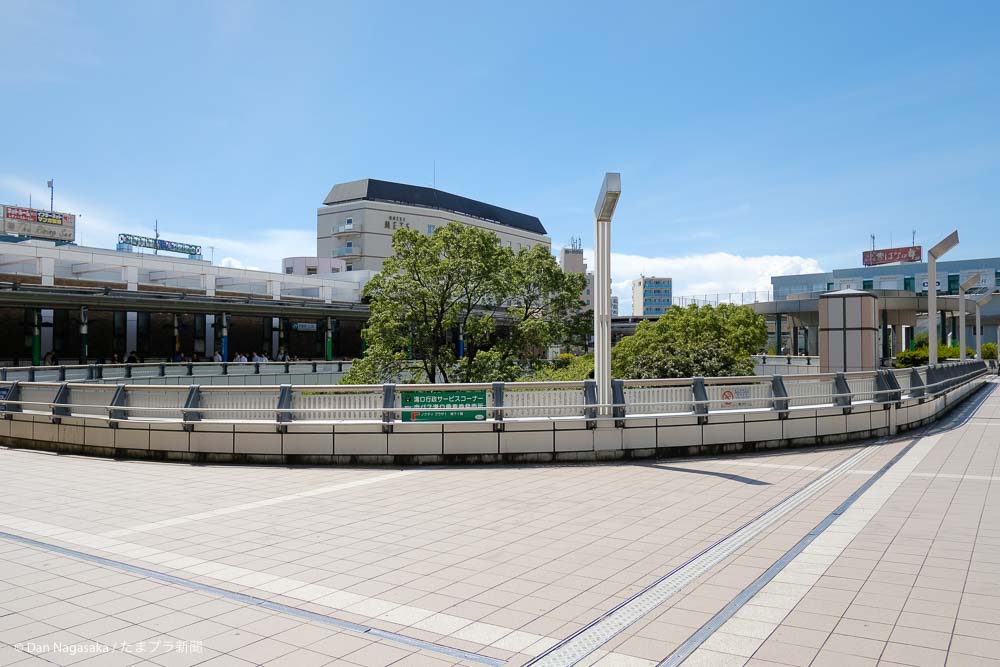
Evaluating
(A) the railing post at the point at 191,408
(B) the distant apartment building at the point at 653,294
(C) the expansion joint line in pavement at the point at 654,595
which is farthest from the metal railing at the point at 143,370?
(B) the distant apartment building at the point at 653,294

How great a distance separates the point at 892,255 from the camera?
100312mm

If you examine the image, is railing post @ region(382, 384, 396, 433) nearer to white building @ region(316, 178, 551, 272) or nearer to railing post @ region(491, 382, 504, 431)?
railing post @ region(491, 382, 504, 431)

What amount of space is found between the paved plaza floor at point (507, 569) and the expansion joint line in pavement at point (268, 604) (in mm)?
26

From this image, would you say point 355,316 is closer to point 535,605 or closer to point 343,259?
point 343,259

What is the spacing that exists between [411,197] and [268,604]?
273ft

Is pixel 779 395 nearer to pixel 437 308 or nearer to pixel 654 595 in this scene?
pixel 654 595

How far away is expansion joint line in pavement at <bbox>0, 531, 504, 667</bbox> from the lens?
4.53 metres

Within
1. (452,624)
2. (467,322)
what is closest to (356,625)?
(452,624)

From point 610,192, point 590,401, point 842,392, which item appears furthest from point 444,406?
point 842,392

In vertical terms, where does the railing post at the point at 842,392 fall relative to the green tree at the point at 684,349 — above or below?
below

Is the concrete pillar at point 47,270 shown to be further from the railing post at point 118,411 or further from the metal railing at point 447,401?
the railing post at point 118,411

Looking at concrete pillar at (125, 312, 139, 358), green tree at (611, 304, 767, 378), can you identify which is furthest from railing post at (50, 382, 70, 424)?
concrete pillar at (125, 312, 139, 358)

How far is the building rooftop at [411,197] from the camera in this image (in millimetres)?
82375

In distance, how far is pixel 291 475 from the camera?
11188mm
